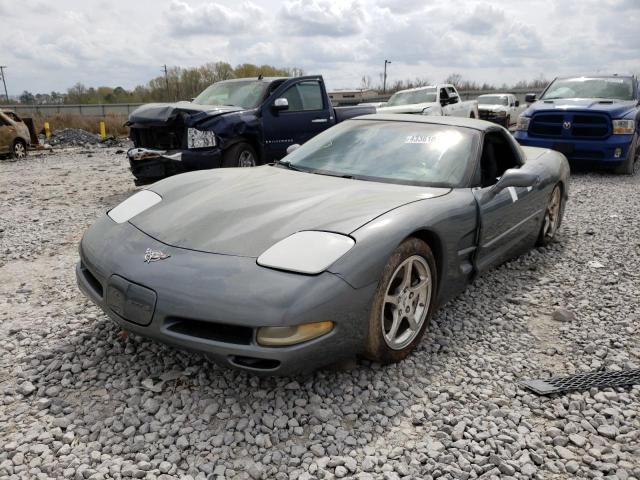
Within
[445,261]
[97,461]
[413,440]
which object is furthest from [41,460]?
[445,261]

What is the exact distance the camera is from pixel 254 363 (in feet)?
7.56

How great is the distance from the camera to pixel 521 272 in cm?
439

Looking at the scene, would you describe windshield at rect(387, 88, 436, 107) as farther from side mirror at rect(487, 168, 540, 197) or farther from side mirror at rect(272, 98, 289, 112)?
side mirror at rect(487, 168, 540, 197)

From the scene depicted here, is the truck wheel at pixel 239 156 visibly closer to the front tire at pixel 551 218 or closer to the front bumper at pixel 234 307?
the front tire at pixel 551 218

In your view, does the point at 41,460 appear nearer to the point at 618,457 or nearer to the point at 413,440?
the point at 413,440

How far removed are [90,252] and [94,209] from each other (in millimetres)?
4129

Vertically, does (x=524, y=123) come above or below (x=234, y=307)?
above

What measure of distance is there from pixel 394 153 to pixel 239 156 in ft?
13.2

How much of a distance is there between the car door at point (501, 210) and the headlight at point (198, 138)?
4048mm

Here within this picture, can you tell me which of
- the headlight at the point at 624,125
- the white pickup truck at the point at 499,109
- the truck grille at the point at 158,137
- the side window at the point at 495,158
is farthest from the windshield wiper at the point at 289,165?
the white pickup truck at the point at 499,109

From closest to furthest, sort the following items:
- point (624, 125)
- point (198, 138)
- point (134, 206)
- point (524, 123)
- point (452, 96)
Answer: point (134, 206) < point (198, 138) < point (624, 125) < point (524, 123) < point (452, 96)

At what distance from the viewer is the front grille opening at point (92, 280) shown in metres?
2.74

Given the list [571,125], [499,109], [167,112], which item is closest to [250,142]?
[167,112]

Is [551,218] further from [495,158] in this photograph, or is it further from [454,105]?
[454,105]
